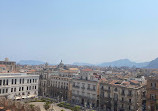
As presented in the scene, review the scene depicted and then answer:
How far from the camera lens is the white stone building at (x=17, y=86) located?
65.1 metres

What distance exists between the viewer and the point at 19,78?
232ft

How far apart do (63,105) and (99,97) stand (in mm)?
14219

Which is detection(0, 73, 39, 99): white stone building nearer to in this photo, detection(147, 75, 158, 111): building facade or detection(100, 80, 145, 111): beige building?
detection(100, 80, 145, 111): beige building

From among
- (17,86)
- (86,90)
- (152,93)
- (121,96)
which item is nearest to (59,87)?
(86,90)

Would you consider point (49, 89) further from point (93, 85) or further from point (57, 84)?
point (93, 85)

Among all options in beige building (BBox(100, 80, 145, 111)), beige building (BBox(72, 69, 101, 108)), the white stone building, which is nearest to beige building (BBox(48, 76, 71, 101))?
beige building (BBox(72, 69, 101, 108))

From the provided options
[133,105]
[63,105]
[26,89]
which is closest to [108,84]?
[133,105]

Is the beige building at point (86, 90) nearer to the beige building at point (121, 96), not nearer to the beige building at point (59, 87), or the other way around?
the beige building at point (121, 96)

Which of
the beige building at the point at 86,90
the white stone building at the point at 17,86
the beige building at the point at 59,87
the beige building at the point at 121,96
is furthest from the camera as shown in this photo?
the beige building at the point at 59,87

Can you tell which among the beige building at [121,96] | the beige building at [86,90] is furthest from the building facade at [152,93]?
the beige building at [86,90]

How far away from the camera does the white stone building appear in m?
65.1

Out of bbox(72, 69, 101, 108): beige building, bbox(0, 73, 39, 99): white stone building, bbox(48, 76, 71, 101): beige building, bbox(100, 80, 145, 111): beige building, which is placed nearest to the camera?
bbox(100, 80, 145, 111): beige building

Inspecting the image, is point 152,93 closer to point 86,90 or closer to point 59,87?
point 86,90

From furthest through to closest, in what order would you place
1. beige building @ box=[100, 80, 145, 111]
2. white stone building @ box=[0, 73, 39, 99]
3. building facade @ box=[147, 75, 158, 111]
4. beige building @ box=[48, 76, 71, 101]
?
beige building @ box=[48, 76, 71, 101] < white stone building @ box=[0, 73, 39, 99] < beige building @ box=[100, 80, 145, 111] < building facade @ box=[147, 75, 158, 111]
